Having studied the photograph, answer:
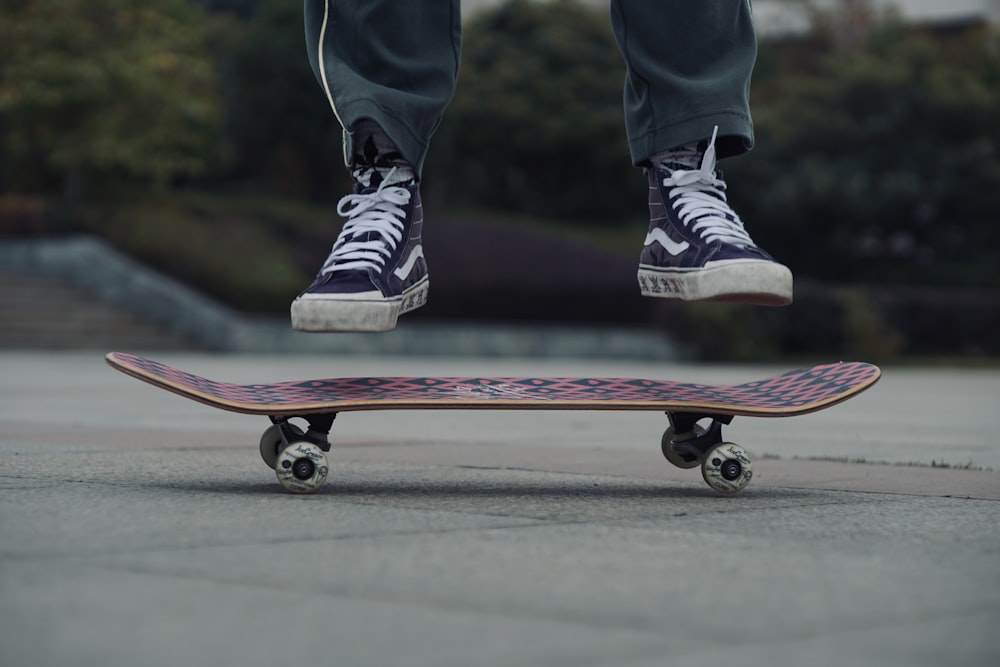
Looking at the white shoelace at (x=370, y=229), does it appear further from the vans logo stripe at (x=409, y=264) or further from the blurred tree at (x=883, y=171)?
the blurred tree at (x=883, y=171)

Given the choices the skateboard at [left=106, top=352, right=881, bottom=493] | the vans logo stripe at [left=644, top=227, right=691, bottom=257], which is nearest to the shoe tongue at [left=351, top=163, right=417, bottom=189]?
the skateboard at [left=106, top=352, right=881, bottom=493]

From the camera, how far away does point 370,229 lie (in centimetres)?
278

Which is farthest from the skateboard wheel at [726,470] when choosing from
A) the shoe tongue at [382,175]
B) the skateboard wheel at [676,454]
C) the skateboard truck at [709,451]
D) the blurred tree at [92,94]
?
the blurred tree at [92,94]

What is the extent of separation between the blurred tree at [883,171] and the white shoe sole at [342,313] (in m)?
20.7

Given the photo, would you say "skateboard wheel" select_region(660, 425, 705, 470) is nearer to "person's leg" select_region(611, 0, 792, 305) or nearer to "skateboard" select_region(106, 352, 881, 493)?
"skateboard" select_region(106, 352, 881, 493)

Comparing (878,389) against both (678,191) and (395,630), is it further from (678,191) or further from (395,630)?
(395,630)

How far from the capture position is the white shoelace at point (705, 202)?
2.75m

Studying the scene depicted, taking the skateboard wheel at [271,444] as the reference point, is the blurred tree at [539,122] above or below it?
above

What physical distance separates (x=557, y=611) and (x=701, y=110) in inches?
63.8

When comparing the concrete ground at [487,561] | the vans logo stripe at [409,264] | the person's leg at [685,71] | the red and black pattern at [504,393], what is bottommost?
the concrete ground at [487,561]

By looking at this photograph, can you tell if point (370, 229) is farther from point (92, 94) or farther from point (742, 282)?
point (92, 94)

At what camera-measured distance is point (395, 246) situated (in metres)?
2.80

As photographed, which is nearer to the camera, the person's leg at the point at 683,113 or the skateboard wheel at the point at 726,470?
the skateboard wheel at the point at 726,470

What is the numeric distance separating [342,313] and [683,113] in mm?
857
